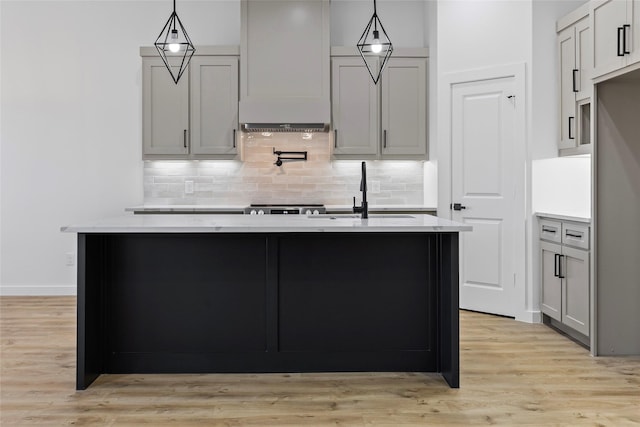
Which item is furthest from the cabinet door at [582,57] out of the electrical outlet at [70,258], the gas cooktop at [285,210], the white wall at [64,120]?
the electrical outlet at [70,258]

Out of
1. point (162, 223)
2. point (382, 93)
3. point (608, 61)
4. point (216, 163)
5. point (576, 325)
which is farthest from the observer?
point (216, 163)

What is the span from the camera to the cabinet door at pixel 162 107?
5.59 meters

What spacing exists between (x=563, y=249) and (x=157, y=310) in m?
2.90

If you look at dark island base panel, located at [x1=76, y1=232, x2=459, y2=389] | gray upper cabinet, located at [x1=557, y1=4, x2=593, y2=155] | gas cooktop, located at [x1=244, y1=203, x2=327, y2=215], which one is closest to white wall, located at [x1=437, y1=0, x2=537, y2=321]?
gray upper cabinet, located at [x1=557, y1=4, x2=593, y2=155]

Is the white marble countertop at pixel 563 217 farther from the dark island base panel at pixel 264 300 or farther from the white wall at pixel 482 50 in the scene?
the dark island base panel at pixel 264 300

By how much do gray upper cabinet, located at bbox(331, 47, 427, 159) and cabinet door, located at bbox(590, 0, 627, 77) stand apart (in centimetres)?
203

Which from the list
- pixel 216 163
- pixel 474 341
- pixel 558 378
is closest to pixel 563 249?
pixel 474 341

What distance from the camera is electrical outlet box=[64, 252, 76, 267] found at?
235 inches

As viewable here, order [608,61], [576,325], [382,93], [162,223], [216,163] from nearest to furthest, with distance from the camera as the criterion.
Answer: [162,223]
[608,61]
[576,325]
[382,93]
[216,163]

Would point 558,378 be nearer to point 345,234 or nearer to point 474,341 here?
point 474,341

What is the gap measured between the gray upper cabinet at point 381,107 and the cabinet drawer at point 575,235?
71.1 inches

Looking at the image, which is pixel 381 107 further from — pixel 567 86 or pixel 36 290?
pixel 36 290

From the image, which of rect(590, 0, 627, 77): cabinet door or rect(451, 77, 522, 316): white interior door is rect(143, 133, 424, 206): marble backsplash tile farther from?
rect(590, 0, 627, 77): cabinet door

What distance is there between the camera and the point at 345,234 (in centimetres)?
332
